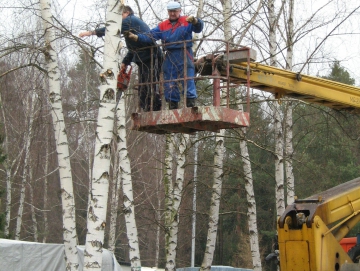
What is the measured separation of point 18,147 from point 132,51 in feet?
63.8

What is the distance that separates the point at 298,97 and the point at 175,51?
7.51 feet

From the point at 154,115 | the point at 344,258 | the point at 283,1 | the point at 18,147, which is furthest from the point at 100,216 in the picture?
the point at 18,147

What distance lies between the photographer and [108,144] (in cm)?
793

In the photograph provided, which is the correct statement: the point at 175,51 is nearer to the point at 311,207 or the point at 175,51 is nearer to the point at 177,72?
the point at 177,72

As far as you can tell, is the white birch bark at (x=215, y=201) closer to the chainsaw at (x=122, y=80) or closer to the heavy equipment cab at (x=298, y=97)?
the heavy equipment cab at (x=298, y=97)

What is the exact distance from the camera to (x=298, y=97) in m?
9.95

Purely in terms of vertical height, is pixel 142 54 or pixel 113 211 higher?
pixel 142 54

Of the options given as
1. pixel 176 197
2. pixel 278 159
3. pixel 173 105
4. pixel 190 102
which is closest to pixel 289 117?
pixel 278 159

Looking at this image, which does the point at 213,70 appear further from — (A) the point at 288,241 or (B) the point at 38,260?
(B) the point at 38,260

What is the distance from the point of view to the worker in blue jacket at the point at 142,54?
8.92 meters

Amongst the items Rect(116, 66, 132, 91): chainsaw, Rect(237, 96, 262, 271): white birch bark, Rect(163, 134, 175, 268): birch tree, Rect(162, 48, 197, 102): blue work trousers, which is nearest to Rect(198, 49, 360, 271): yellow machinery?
Rect(162, 48, 197, 102): blue work trousers

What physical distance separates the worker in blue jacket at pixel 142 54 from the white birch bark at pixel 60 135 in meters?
1.21

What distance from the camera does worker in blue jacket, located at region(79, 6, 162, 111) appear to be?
29.3 feet

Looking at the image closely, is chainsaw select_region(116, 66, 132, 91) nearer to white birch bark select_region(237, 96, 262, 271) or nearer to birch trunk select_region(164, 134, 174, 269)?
birch trunk select_region(164, 134, 174, 269)
